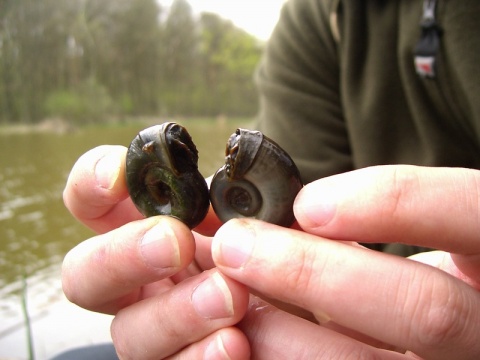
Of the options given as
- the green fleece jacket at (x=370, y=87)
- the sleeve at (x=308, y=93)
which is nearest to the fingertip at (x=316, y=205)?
the green fleece jacket at (x=370, y=87)

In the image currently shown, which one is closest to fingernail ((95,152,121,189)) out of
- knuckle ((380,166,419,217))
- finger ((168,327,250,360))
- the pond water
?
finger ((168,327,250,360))

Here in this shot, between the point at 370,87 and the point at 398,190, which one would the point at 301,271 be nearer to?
the point at 398,190

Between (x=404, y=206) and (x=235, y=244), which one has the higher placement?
(x=404, y=206)

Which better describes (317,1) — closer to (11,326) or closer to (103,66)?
(11,326)

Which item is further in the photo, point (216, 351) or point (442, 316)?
point (216, 351)

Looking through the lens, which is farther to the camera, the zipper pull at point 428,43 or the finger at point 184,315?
the zipper pull at point 428,43

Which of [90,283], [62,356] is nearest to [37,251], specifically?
[62,356]

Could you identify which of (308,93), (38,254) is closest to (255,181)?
(308,93)

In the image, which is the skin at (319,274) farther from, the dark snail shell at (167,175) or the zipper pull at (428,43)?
the zipper pull at (428,43)
